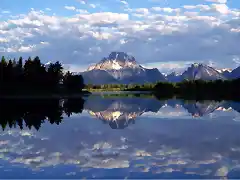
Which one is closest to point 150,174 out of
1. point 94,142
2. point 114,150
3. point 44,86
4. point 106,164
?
point 106,164

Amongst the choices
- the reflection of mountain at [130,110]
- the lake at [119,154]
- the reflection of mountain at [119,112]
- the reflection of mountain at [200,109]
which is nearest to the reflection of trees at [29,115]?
the reflection of mountain at [119,112]

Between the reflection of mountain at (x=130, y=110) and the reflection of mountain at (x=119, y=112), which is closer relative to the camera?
the reflection of mountain at (x=119, y=112)

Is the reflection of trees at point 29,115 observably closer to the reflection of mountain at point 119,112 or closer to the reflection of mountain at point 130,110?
the reflection of mountain at point 119,112

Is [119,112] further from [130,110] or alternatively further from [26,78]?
[26,78]

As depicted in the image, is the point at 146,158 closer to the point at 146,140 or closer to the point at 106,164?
the point at 106,164

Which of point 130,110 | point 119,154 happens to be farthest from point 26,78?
point 119,154

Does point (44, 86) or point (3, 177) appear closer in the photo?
point (3, 177)

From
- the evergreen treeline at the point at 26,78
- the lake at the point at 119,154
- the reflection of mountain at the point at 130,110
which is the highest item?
the evergreen treeline at the point at 26,78

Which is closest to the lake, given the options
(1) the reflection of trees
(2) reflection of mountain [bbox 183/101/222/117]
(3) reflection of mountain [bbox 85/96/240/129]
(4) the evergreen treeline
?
(1) the reflection of trees

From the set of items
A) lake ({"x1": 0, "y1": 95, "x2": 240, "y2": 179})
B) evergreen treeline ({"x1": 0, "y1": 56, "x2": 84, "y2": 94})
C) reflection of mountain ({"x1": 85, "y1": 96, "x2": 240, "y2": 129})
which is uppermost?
evergreen treeline ({"x1": 0, "y1": 56, "x2": 84, "y2": 94})

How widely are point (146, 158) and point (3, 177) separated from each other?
8508mm

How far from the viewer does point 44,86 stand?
136 metres

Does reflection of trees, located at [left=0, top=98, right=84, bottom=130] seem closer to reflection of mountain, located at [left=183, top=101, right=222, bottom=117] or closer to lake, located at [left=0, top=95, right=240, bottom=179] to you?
lake, located at [left=0, top=95, right=240, bottom=179]

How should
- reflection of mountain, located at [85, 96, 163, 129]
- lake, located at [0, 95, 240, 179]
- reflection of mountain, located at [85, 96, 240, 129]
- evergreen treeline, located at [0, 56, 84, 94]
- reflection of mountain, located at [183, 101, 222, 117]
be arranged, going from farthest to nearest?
evergreen treeline, located at [0, 56, 84, 94] → reflection of mountain, located at [183, 101, 222, 117] → reflection of mountain, located at [85, 96, 240, 129] → reflection of mountain, located at [85, 96, 163, 129] → lake, located at [0, 95, 240, 179]
